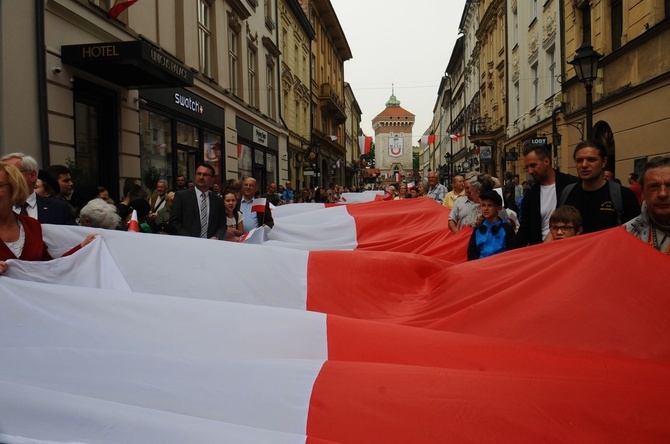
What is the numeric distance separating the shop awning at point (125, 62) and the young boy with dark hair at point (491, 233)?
249 inches

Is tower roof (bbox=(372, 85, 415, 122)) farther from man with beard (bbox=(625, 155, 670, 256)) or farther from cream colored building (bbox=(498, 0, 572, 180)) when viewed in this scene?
man with beard (bbox=(625, 155, 670, 256))

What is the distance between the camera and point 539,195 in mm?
4574

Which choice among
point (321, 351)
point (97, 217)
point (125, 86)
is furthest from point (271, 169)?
point (321, 351)

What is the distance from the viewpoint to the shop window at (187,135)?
1432cm

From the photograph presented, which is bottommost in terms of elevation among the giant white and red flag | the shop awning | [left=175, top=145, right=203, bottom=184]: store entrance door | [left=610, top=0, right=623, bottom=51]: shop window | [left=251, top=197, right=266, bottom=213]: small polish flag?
the giant white and red flag

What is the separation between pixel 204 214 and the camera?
6039mm

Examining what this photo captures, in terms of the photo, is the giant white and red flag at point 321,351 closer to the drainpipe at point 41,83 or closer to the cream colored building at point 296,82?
the drainpipe at point 41,83

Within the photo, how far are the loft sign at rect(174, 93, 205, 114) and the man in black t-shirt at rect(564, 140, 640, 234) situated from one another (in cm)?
1151

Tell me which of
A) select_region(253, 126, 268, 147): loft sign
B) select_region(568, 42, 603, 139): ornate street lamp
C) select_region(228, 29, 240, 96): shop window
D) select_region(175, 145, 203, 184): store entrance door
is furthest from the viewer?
select_region(253, 126, 268, 147): loft sign

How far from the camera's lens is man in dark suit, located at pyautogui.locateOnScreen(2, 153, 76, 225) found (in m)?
3.89

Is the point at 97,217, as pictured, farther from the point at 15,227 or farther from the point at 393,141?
the point at 393,141

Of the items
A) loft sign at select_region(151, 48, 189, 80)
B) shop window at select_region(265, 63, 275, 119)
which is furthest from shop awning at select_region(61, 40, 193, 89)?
shop window at select_region(265, 63, 275, 119)

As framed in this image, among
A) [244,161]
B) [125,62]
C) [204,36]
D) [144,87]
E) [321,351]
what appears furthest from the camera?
[244,161]

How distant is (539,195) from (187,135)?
12.1 meters
